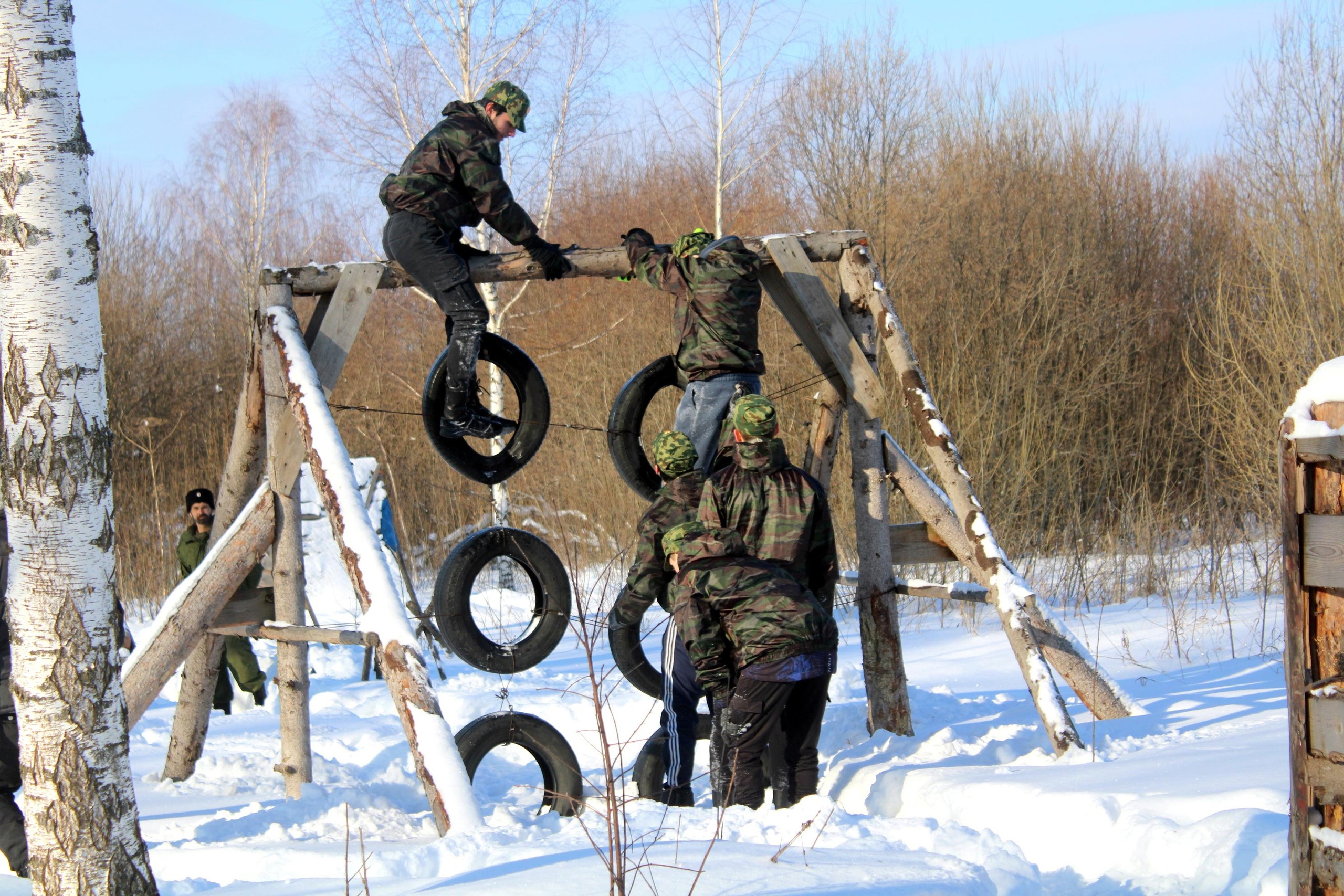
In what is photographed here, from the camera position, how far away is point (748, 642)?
16.0 ft

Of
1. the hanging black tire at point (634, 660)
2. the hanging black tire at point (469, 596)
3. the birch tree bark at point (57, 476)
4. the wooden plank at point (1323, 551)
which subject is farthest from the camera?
the hanging black tire at point (469, 596)

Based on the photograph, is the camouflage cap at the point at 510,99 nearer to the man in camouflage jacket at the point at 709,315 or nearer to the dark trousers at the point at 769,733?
the man in camouflage jacket at the point at 709,315

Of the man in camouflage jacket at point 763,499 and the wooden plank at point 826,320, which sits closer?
the man in camouflage jacket at point 763,499

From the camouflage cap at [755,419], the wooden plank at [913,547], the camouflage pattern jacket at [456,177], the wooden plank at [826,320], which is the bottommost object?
the wooden plank at [913,547]

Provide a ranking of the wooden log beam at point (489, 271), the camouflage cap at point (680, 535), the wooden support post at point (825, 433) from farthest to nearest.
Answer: the wooden support post at point (825, 433) → the wooden log beam at point (489, 271) → the camouflage cap at point (680, 535)

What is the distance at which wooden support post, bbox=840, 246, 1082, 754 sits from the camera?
5.51 m

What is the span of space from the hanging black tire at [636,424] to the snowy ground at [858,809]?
153 centimetres

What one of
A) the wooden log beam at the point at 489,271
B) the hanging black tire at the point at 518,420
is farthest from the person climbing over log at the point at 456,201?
the hanging black tire at the point at 518,420

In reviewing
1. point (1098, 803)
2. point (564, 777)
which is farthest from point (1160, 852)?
point (564, 777)

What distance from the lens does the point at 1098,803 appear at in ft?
14.2

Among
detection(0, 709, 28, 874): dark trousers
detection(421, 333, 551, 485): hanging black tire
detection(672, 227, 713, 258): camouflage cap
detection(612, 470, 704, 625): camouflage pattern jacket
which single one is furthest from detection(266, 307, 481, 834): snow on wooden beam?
detection(672, 227, 713, 258): camouflage cap

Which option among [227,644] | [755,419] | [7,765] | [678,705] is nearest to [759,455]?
[755,419]

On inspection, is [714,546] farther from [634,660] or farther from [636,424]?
[636,424]

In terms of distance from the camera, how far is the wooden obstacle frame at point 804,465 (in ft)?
17.9
